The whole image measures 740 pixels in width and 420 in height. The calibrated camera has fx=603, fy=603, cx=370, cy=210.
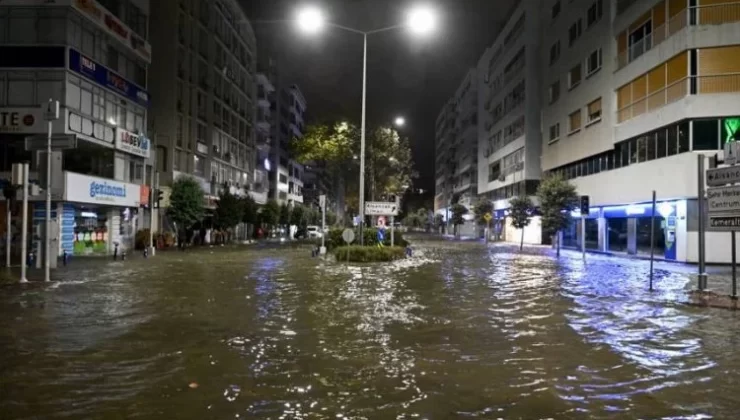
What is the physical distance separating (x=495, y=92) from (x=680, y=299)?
66.3 metres

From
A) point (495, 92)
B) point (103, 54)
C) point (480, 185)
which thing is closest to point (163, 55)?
point (103, 54)

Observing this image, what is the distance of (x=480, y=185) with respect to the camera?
283ft

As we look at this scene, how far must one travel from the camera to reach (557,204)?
131ft

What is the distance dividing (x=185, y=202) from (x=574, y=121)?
29972 mm

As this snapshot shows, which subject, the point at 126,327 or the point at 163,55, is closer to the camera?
the point at 126,327

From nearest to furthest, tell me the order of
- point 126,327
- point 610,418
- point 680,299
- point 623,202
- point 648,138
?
point 610,418 → point 126,327 → point 680,299 → point 648,138 → point 623,202

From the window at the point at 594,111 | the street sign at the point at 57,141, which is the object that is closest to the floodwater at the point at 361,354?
the street sign at the point at 57,141

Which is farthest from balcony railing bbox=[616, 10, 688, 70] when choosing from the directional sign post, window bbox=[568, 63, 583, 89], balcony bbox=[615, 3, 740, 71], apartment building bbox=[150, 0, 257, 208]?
apartment building bbox=[150, 0, 257, 208]

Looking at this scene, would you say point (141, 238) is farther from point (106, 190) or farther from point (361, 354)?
point (361, 354)

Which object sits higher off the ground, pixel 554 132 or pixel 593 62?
pixel 593 62

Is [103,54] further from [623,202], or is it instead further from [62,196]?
[623,202]

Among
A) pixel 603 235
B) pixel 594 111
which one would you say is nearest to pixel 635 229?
pixel 603 235

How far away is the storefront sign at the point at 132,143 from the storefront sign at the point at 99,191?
83.1 inches

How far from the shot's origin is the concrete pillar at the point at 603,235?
40812 mm
